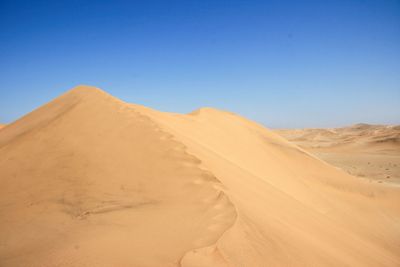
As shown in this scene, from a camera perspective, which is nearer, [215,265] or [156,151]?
[215,265]

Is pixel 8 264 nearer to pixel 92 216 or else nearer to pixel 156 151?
pixel 92 216

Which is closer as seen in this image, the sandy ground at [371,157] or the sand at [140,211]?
the sand at [140,211]

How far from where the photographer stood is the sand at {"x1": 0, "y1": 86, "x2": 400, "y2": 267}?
2.07m

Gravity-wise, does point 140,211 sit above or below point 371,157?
above

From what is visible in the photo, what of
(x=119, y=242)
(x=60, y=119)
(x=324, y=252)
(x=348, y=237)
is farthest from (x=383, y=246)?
(x=60, y=119)

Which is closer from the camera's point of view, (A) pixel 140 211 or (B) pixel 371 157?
(A) pixel 140 211

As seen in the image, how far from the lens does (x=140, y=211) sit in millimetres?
2727

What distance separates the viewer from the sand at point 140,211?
6.79 ft

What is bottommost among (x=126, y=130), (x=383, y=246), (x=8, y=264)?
(x=383, y=246)

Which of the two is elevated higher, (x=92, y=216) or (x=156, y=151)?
(x=156, y=151)

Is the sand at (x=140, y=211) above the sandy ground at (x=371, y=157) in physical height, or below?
above

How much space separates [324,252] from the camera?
2.84 meters

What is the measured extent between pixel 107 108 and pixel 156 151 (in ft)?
9.47

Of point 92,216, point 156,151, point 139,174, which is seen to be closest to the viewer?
point 92,216
